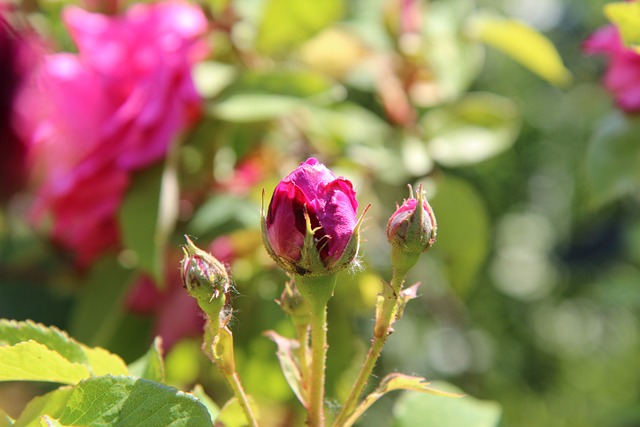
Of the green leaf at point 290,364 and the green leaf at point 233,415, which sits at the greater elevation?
the green leaf at point 290,364

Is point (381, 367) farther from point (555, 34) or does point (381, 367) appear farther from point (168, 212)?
point (555, 34)

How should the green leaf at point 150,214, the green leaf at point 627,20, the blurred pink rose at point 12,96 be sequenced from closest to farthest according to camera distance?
the green leaf at point 627,20 < the green leaf at point 150,214 < the blurred pink rose at point 12,96

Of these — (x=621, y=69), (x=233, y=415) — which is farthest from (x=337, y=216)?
(x=621, y=69)

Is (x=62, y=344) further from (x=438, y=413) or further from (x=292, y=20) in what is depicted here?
(x=292, y=20)

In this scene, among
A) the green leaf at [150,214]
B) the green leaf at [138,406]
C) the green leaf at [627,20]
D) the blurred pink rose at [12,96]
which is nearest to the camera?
the green leaf at [138,406]

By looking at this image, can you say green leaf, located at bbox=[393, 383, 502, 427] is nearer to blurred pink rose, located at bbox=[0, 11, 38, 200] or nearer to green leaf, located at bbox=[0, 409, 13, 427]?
green leaf, located at bbox=[0, 409, 13, 427]

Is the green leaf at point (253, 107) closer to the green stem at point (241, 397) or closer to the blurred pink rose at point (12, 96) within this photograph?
the blurred pink rose at point (12, 96)

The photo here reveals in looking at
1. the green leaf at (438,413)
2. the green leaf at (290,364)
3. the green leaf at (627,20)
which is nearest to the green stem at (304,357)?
the green leaf at (290,364)
